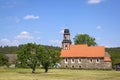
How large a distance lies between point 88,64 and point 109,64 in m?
8.40

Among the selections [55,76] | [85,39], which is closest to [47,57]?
[55,76]

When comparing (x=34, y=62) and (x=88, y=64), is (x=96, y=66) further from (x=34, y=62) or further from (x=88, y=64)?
(x=34, y=62)

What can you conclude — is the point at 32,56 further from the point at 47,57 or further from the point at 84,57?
the point at 84,57

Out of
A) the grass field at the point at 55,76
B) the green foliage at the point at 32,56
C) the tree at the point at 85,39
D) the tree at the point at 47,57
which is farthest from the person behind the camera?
the tree at the point at 85,39

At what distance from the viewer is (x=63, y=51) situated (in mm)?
113688

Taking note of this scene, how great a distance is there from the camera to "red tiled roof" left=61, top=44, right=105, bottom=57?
109 meters

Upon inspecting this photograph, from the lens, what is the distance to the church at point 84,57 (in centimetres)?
10838

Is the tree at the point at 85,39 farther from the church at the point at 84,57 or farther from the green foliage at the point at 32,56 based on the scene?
the green foliage at the point at 32,56

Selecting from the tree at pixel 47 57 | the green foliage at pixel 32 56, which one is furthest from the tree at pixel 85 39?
the green foliage at pixel 32 56

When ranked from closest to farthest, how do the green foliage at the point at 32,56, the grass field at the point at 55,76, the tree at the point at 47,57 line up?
1. the grass field at the point at 55,76
2. the green foliage at the point at 32,56
3. the tree at the point at 47,57

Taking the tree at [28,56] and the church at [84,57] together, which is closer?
the tree at [28,56]

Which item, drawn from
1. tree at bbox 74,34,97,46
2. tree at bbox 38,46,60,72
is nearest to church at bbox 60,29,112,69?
tree at bbox 74,34,97,46

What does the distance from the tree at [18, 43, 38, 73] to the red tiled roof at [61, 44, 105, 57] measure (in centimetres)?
4332

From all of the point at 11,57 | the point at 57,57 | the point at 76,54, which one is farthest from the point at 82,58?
the point at 11,57
